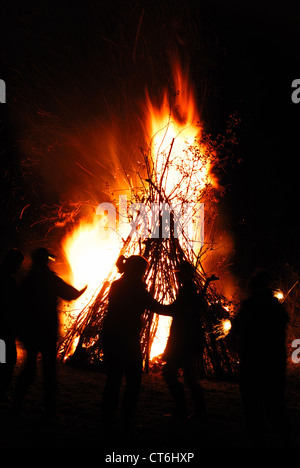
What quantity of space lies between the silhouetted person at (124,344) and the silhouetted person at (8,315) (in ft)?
3.93

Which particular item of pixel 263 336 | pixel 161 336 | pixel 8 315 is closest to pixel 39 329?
pixel 8 315

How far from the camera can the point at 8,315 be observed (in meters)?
4.59

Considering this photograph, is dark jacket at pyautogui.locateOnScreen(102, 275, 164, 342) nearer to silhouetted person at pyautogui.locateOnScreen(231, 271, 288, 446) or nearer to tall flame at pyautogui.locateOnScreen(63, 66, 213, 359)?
silhouetted person at pyautogui.locateOnScreen(231, 271, 288, 446)

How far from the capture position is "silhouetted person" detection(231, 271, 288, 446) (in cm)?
342

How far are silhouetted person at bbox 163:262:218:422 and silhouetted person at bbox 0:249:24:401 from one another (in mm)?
1505

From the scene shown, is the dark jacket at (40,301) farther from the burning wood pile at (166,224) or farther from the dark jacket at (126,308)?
the burning wood pile at (166,224)

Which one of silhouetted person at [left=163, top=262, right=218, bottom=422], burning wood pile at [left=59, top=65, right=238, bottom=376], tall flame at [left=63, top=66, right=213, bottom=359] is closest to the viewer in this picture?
silhouetted person at [left=163, top=262, right=218, bottom=422]

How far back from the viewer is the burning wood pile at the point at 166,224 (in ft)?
22.6

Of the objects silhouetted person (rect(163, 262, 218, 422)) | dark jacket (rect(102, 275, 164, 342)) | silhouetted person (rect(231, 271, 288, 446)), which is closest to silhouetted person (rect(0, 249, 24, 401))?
dark jacket (rect(102, 275, 164, 342))

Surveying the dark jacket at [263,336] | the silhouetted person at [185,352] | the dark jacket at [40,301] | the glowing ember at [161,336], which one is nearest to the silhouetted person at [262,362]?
the dark jacket at [263,336]

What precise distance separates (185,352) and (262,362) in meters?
1.17

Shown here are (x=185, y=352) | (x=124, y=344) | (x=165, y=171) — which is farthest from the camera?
(x=165, y=171)
